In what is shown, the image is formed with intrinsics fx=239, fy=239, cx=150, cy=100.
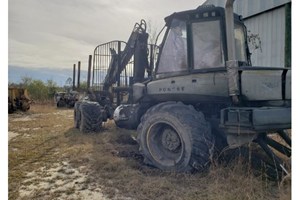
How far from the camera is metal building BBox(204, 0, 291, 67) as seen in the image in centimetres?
653

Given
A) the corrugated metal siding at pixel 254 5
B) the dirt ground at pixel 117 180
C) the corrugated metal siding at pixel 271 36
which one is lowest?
the dirt ground at pixel 117 180

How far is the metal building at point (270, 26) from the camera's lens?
257 inches

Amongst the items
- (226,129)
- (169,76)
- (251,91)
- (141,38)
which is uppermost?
(141,38)

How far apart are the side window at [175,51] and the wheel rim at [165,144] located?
2.98 ft

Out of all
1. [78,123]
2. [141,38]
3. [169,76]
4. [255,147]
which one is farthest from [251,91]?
[78,123]

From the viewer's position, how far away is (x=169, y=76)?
12.2 feet

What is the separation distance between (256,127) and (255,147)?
1.65m

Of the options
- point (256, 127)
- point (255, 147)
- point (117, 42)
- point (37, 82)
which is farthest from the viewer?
point (37, 82)

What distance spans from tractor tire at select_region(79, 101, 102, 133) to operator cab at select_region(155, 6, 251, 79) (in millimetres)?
2700

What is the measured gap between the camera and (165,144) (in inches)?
140

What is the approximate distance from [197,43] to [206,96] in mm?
805

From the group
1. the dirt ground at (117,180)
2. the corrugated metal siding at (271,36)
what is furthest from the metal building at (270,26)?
the dirt ground at (117,180)

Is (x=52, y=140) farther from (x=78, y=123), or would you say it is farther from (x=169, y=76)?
(x=169, y=76)

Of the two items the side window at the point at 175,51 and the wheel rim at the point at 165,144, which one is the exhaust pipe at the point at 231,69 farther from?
the wheel rim at the point at 165,144
